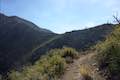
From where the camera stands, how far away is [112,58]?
11.8 m

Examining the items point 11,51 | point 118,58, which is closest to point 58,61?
point 118,58

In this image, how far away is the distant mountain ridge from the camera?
77.1 m

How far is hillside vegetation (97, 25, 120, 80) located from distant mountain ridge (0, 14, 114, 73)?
5606 centimetres

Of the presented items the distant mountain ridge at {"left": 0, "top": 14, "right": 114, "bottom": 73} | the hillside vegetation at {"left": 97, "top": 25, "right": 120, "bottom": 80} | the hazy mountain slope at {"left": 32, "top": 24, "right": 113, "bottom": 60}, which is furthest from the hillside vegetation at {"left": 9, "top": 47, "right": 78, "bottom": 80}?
the distant mountain ridge at {"left": 0, "top": 14, "right": 114, "bottom": 73}

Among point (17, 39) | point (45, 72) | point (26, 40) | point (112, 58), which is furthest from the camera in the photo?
point (17, 39)

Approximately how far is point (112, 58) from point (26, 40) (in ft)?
315

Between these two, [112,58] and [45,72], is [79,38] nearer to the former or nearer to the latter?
[45,72]

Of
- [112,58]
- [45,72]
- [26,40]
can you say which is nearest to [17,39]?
[26,40]

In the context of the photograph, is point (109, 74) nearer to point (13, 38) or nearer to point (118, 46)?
point (118, 46)

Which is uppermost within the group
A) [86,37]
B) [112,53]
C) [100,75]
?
[86,37]

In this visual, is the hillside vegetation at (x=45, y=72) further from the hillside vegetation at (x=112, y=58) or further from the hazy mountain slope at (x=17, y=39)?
the hazy mountain slope at (x=17, y=39)

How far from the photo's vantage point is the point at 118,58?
11.5 metres

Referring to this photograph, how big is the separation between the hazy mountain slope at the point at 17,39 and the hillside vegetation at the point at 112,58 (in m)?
75.5

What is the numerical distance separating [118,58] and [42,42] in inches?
3447
